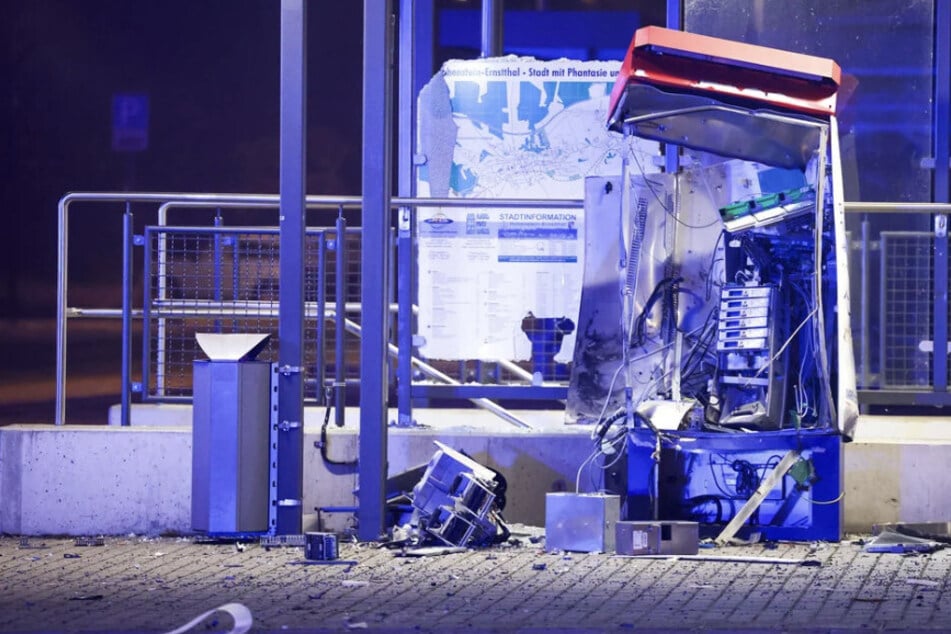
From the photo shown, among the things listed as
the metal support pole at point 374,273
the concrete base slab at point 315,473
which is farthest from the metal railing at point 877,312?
the metal support pole at point 374,273

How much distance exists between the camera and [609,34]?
14336mm

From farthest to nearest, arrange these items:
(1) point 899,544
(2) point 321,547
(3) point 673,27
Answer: (3) point 673,27
(1) point 899,544
(2) point 321,547

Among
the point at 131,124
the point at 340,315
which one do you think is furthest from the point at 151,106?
the point at 340,315

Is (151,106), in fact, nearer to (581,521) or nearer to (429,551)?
(429,551)

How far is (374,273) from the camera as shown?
340 inches

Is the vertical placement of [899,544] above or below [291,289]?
below

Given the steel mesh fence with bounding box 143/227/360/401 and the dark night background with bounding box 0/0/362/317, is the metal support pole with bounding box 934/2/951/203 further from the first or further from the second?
the dark night background with bounding box 0/0/362/317

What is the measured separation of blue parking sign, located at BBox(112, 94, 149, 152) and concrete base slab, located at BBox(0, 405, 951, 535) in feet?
26.1

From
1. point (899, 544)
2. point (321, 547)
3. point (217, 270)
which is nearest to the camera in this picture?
point (321, 547)

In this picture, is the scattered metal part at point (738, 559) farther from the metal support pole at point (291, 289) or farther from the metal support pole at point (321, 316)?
the metal support pole at point (321, 316)

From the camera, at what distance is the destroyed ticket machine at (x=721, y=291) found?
858cm

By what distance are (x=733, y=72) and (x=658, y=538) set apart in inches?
105

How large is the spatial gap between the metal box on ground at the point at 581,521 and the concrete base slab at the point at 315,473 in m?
0.86

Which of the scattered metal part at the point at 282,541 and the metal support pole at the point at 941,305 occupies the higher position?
the metal support pole at the point at 941,305
